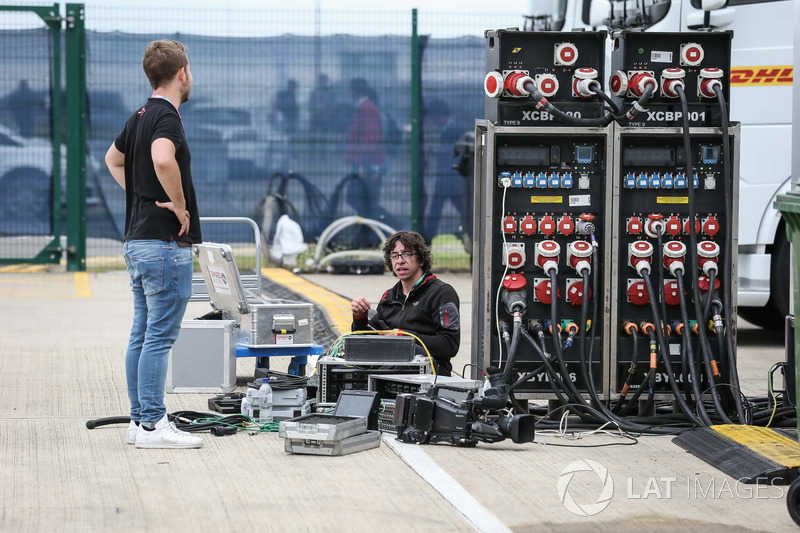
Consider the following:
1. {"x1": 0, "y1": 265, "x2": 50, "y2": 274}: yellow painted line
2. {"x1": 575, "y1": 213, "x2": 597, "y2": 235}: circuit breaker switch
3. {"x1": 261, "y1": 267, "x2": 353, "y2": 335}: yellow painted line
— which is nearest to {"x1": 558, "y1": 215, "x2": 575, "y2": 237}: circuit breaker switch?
{"x1": 575, "y1": 213, "x2": 597, "y2": 235}: circuit breaker switch

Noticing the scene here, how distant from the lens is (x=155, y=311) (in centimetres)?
598

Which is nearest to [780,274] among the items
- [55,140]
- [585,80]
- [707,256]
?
[707,256]

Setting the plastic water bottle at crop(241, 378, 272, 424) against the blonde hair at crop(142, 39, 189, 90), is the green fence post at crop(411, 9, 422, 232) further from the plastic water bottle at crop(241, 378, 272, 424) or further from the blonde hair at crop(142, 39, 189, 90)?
the blonde hair at crop(142, 39, 189, 90)

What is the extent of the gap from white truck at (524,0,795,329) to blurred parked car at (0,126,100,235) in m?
9.20

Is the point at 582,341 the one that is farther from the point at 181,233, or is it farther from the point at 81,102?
the point at 81,102

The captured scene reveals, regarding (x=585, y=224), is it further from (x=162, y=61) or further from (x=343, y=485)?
(x=162, y=61)

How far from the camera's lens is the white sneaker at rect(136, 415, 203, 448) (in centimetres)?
599

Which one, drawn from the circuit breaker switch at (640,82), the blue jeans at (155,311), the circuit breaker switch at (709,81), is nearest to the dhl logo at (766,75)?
the circuit breaker switch at (709,81)

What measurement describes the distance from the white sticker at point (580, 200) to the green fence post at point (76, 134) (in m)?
10.6

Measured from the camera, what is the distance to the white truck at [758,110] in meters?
9.67

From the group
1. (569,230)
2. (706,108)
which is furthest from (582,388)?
(706,108)

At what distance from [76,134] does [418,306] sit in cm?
1021

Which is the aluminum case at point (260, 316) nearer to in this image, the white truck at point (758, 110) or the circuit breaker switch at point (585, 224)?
the circuit breaker switch at point (585, 224)

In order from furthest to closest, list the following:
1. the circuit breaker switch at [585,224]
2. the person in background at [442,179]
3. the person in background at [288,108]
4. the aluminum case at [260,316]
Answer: the person in background at [442,179] → the person in background at [288,108] → the aluminum case at [260,316] → the circuit breaker switch at [585,224]
